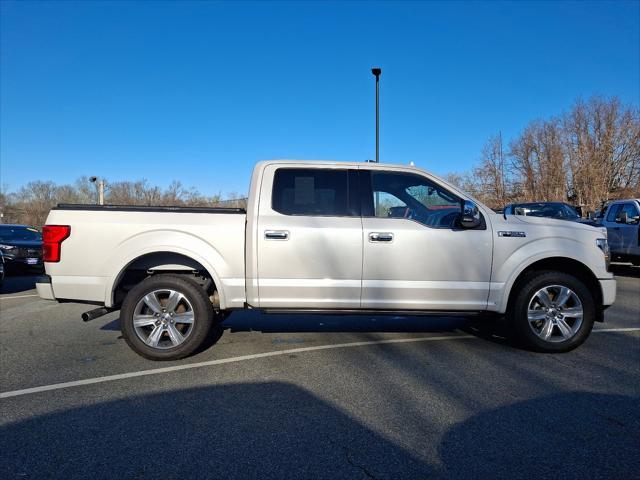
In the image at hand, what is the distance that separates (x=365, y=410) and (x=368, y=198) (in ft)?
7.32

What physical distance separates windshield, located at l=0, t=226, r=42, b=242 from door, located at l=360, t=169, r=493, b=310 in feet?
41.2

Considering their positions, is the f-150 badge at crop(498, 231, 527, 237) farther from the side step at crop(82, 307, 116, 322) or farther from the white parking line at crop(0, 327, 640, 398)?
the side step at crop(82, 307, 116, 322)

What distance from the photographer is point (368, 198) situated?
443 cm

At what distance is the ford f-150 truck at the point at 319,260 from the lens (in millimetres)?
4188

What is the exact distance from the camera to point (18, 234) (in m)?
12.8

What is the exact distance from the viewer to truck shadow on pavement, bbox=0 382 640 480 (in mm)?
2346

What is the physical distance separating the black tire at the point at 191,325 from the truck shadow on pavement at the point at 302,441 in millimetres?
898

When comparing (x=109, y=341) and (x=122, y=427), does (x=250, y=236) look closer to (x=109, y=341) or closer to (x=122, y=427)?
(x=122, y=427)

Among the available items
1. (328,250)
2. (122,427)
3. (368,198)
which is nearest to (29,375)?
(122,427)

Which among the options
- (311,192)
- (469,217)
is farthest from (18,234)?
(469,217)

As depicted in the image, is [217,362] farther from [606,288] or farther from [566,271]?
[606,288]

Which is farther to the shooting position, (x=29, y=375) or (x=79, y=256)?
(x=79, y=256)

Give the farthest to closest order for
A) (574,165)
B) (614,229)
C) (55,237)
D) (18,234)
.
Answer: (574,165) → (18,234) → (614,229) → (55,237)

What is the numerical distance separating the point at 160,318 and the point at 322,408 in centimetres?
207
